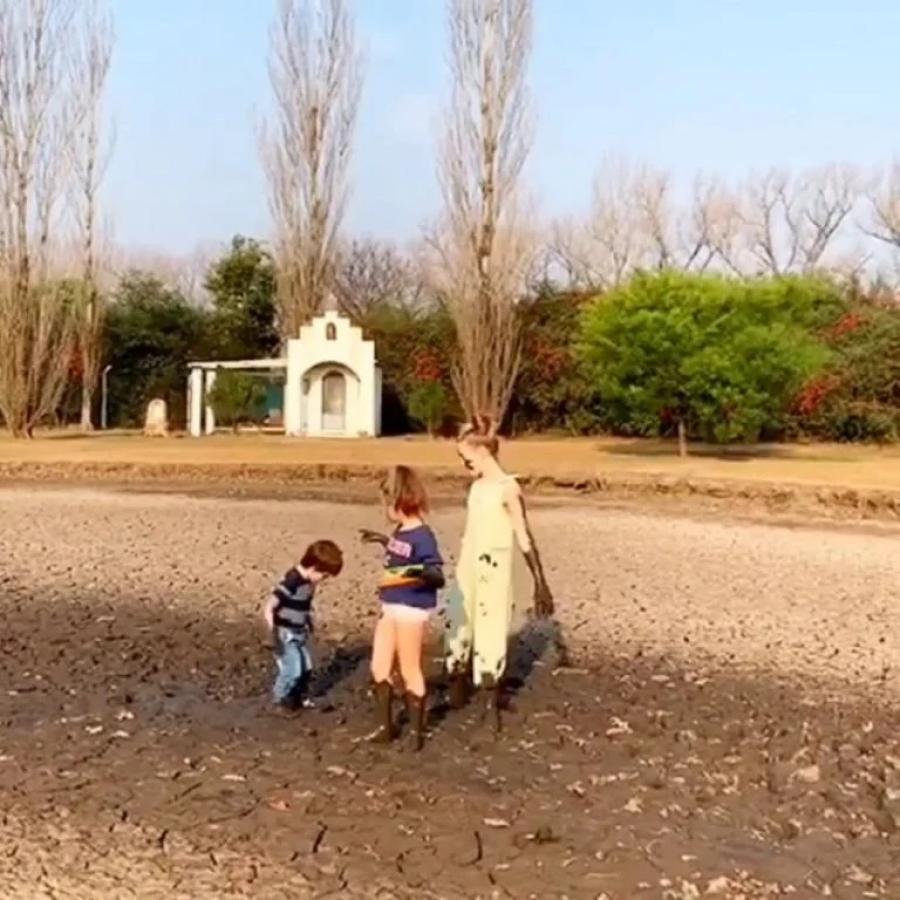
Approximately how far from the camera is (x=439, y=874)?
396 cm

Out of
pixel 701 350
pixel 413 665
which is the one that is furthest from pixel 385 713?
pixel 701 350

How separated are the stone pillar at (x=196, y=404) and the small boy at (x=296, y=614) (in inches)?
1047

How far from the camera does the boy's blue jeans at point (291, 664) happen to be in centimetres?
584

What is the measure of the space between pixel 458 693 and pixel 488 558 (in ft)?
2.30

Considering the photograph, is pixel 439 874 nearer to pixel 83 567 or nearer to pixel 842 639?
pixel 842 639

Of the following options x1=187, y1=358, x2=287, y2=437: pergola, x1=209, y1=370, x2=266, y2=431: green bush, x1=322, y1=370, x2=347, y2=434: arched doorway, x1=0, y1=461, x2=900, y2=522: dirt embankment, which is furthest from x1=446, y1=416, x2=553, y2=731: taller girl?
x1=187, y1=358, x2=287, y2=437: pergola

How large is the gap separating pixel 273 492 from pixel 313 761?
517 inches

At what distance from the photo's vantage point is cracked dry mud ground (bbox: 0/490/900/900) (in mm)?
4004

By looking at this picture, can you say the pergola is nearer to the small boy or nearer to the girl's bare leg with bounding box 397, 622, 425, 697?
the small boy

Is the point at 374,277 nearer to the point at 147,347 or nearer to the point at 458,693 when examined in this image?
the point at 147,347

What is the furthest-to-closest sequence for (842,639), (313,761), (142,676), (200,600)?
(200,600) < (842,639) < (142,676) < (313,761)

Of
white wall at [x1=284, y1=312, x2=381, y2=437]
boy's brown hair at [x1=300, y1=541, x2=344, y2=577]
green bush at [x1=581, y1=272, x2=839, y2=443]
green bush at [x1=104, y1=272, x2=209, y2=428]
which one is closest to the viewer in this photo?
boy's brown hair at [x1=300, y1=541, x2=344, y2=577]

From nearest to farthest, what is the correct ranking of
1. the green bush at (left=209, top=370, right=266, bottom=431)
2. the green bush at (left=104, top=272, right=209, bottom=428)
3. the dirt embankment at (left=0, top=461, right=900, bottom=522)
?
the dirt embankment at (left=0, top=461, right=900, bottom=522) < the green bush at (left=209, top=370, right=266, bottom=431) < the green bush at (left=104, top=272, right=209, bottom=428)

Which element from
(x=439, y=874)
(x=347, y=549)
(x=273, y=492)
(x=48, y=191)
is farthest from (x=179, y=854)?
(x=48, y=191)
